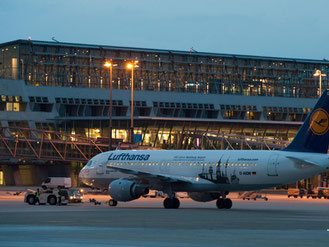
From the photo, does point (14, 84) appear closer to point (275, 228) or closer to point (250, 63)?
point (250, 63)

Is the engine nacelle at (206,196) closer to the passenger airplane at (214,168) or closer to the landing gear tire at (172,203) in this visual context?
the passenger airplane at (214,168)

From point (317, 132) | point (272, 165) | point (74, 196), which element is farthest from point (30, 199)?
point (317, 132)

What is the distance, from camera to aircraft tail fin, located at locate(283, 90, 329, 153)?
48.4 meters

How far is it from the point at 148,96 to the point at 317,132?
273ft

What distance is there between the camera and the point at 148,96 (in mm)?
130750

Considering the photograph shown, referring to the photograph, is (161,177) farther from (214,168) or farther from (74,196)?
(74,196)

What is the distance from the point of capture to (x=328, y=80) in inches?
6235

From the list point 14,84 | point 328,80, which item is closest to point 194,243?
point 14,84

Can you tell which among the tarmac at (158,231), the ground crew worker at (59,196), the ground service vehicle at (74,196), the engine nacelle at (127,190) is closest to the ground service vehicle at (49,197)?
the ground crew worker at (59,196)

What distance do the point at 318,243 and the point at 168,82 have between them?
378 ft

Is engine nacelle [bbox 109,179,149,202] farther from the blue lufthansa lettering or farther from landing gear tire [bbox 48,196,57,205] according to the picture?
landing gear tire [bbox 48,196,57,205]

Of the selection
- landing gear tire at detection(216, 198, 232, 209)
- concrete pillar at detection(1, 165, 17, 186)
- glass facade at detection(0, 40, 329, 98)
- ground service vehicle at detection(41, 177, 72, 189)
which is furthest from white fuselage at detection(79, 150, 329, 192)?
glass facade at detection(0, 40, 329, 98)

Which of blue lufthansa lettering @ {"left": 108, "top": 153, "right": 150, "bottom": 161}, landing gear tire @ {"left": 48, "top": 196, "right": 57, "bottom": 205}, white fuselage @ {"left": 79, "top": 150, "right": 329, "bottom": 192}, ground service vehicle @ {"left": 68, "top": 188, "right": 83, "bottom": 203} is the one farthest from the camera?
ground service vehicle @ {"left": 68, "top": 188, "right": 83, "bottom": 203}

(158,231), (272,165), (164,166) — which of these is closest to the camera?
(158,231)
